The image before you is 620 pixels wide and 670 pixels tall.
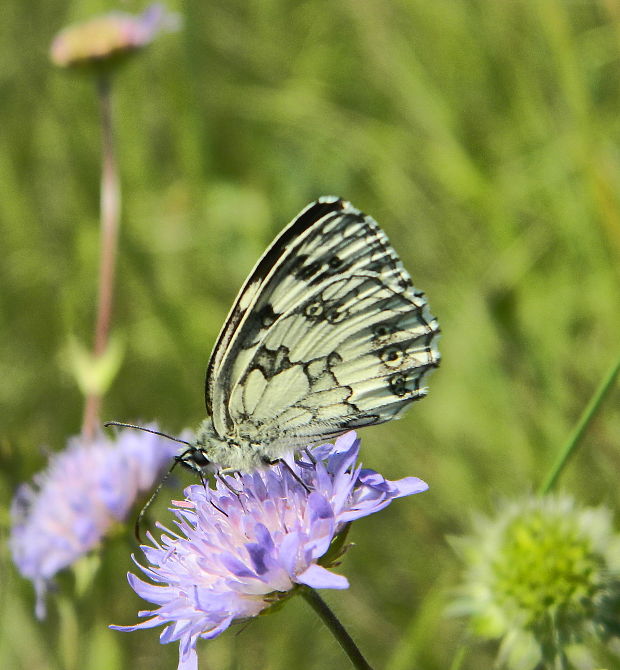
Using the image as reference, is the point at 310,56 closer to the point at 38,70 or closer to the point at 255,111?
the point at 255,111

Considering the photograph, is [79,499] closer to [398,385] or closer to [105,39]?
[398,385]

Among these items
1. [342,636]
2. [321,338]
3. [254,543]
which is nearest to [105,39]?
[321,338]

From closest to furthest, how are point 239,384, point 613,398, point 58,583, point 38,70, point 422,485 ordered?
point 422,485, point 239,384, point 58,583, point 613,398, point 38,70

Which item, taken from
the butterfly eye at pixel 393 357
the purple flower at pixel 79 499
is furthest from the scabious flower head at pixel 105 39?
the butterfly eye at pixel 393 357

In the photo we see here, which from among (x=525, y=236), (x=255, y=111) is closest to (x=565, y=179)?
(x=525, y=236)

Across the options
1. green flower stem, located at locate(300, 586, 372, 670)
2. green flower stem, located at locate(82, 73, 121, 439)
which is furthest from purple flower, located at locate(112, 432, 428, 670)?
green flower stem, located at locate(82, 73, 121, 439)

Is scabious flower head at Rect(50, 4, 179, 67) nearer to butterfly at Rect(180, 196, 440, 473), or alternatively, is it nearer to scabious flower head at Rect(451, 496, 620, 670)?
butterfly at Rect(180, 196, 440, 473)
